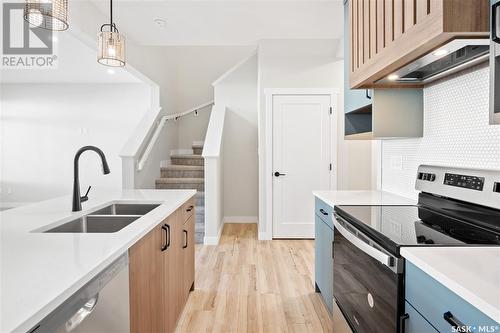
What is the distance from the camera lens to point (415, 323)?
3.29ft

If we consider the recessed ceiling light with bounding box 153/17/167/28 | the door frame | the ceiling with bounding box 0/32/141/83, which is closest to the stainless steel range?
the door frame

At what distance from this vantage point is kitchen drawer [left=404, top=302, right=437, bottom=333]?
0.93 m

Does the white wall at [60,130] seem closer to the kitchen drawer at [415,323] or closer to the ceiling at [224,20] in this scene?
the ceiling at [224,20]

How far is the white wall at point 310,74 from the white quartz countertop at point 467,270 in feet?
11.2

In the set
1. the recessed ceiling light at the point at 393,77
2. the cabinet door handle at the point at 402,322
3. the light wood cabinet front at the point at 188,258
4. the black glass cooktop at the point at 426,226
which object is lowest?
the light wood cabinet front at the point at 188,258

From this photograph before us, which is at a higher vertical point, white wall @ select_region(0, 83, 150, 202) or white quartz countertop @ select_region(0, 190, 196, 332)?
white wall @ select_region(0, 83, 150, 202)

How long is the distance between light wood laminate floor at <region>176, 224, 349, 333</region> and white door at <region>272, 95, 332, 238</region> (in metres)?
0.42

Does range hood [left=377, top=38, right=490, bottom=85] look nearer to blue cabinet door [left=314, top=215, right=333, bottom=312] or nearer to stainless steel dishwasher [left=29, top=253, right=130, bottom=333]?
blue cabinet door [left=314, top=215, right=333, bottom=312]

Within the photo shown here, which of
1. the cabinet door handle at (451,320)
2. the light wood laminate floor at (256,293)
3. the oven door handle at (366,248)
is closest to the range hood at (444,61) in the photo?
the oven door handle at (366,248)

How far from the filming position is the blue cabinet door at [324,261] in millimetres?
2219

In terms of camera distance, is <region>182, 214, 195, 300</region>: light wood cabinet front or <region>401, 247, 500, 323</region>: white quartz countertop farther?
<region>182, 214, 195, 300</region>: light wood cabinet front

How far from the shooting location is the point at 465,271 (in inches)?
33.3

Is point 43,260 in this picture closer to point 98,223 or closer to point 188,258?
point 98,223

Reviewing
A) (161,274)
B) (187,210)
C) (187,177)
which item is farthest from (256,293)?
(187,177)
